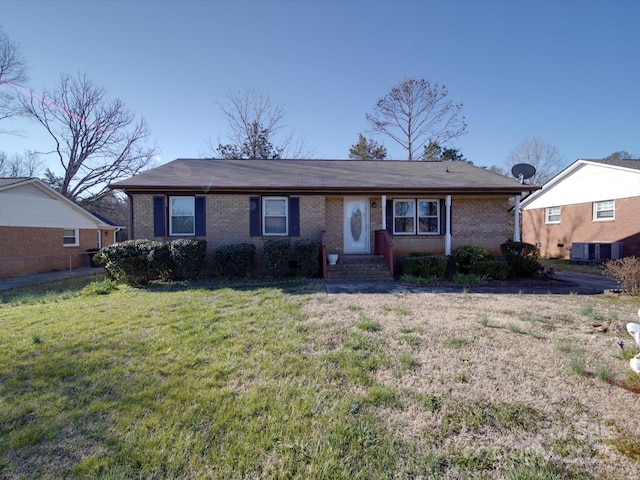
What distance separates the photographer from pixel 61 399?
9.76ft

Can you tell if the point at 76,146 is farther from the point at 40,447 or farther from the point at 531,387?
the point at 531,387

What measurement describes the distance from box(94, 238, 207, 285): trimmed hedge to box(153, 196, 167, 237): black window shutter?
3.66 feet

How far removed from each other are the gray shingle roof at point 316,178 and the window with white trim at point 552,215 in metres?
9.16

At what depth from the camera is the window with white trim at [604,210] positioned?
49.9ft

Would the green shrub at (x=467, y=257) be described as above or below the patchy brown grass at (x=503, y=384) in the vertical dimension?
above

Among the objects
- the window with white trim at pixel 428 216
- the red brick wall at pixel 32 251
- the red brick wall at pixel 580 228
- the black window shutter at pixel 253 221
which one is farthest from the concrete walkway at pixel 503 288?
the red brick wall at pixel 32 251

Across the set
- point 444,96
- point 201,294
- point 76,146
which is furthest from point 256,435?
point 76,146

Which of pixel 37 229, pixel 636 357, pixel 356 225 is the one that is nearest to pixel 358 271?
pixel 356 225

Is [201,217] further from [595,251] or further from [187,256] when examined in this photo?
[595,251]

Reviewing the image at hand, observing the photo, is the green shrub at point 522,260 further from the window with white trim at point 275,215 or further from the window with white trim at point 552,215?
the window with white trim at point 552,215

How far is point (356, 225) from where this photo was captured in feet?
38.3

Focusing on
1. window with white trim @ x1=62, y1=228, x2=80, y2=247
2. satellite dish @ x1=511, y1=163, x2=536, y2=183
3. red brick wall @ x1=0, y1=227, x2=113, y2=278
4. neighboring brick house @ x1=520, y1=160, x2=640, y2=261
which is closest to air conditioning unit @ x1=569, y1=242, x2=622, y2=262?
neighboring brick house @ x1=520, y1=160, x2=640, y2=261

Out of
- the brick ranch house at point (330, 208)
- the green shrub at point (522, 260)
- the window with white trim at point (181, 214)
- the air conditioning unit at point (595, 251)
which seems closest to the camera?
the green shrub at point (522, 260)

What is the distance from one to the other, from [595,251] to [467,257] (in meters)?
10.9
